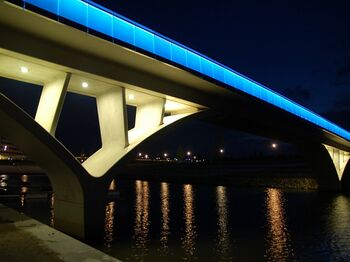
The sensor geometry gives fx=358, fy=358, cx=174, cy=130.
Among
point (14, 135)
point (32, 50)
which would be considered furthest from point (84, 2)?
point (14, 135)

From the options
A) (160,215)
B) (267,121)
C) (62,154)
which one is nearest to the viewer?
(62,154)

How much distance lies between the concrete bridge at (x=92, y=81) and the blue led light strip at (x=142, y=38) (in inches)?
2.0

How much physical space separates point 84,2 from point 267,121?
2262cm

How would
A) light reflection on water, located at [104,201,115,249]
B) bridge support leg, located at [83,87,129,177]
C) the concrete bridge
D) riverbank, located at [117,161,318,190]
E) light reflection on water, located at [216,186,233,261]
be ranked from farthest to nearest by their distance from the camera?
riverbank, located at [117,161,318,190] < bridge support leg, located at [83,87,129,177] < light reflection on water, located at [104,201,115,249] < light reflection on water, located at [216,186,233,261] < the concrete bridge

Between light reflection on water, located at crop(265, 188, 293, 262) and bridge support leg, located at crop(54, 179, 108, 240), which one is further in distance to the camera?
bridge support leg, located at crop(54, 179, 108, 240)

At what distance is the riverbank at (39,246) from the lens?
33.0ft

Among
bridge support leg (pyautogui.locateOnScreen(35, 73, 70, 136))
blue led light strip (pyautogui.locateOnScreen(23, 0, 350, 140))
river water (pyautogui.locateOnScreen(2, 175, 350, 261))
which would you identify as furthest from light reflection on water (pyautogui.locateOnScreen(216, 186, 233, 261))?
blue led light strip (pyautogui.locateOnScreen(23, 0, 350, 140))

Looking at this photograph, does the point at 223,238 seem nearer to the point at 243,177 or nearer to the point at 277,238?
the point at 277,238

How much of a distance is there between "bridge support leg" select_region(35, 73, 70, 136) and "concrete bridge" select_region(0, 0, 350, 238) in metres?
0.05

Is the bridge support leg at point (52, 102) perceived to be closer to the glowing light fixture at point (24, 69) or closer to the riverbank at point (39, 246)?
the glowing light fixture at point (24, 69)

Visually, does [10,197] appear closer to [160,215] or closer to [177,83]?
[160,215]

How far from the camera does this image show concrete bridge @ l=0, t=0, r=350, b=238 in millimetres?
13781

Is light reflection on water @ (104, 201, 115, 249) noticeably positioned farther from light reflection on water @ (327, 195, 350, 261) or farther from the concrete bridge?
light reflection on water @ (327, 195, 350, 261)

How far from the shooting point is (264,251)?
15.8 m
